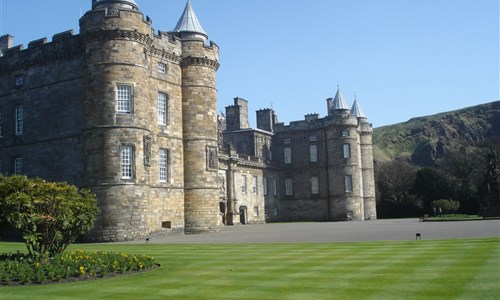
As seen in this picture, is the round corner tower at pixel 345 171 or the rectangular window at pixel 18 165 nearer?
the rectangular window at pixel 18 165

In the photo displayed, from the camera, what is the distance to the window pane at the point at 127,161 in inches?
1201

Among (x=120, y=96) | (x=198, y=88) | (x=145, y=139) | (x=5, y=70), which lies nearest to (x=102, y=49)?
(x=120, y=96)

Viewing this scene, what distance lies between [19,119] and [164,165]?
1056 cm

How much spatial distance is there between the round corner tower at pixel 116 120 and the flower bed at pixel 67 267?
46.6 ft

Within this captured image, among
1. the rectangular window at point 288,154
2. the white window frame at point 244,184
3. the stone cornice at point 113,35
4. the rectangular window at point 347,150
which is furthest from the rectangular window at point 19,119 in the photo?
the rectangular window at point 347,150

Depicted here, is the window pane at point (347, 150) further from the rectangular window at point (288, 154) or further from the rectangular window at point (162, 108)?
the rectangular window at point (162, 108)

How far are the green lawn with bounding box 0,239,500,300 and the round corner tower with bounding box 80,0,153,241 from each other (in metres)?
14.1

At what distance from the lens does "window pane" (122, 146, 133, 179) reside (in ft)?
100

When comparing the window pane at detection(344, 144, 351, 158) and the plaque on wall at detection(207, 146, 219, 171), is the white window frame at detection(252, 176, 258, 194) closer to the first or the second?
the window pane at detection(344, 144, 351, 158)

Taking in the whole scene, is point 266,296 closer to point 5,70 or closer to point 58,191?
point 58,191

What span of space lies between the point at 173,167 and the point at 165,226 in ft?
12.9

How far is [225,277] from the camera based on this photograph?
40.1ft

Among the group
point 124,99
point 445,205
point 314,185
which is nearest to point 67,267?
point 124,99

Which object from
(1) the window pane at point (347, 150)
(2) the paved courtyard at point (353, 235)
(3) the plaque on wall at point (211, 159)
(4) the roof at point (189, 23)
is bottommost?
(2) the paved courtyard at point (353, 235)
